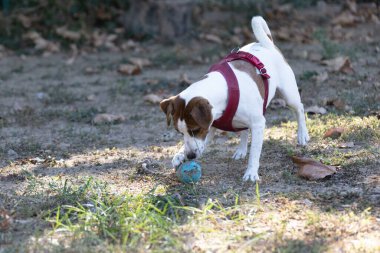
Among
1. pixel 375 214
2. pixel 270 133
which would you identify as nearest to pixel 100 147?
pixel 270 133

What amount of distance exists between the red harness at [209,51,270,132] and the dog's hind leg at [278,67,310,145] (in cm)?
45

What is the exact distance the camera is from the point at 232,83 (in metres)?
5.07

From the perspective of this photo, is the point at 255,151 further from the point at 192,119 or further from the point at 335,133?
the point at 335,133

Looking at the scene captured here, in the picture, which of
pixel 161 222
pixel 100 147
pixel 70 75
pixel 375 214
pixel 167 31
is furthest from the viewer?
pixel 167 31

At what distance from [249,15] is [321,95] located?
429cm

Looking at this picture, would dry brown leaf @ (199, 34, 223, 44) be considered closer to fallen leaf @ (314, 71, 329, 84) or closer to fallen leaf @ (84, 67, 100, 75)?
fallen leaf @ (84, 67, 100, 75)

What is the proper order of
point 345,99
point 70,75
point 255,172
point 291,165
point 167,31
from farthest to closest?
point 167,31 → point 70,75 → point 345,99 → point 291,165 → point 255,172

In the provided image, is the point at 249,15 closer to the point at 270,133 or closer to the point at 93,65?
the point at 93,65

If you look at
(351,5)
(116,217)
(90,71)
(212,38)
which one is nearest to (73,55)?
(90,71)

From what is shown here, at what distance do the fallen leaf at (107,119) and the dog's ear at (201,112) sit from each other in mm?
2652

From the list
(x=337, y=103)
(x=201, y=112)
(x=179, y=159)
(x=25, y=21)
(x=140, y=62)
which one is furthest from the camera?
(x=25, y=21)

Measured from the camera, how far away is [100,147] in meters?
6.32

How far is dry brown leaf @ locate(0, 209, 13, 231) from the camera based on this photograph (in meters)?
4.10

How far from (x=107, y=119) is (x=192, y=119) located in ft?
8.75
